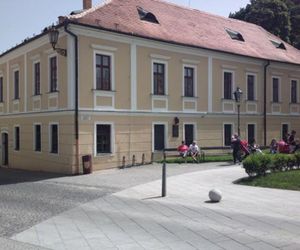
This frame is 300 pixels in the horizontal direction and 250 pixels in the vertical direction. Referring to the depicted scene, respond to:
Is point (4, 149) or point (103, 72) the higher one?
point (103, 72)

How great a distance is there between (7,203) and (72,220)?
3.54m

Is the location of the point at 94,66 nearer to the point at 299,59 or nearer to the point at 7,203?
the point at 7,203

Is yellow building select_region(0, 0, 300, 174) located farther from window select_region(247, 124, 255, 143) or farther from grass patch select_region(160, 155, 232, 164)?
grass patch select_region(160, 155, 232, 164)

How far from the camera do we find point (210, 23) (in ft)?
109

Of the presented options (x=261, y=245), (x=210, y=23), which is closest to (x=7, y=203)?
(x=261, y=245)

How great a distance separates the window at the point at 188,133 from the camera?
2751cm

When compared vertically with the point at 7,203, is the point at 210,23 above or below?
above

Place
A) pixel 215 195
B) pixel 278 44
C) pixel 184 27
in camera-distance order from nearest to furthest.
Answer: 1. pixel 215 195
2. pixel 184 27
3. pixel 278 44

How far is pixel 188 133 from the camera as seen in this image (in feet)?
90.8

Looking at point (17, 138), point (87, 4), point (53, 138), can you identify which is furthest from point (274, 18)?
point (53, 138)

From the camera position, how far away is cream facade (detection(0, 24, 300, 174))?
22844mm

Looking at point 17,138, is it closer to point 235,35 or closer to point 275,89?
point 235,35

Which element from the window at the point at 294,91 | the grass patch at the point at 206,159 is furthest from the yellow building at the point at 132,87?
the grass patch at the point at 206,159

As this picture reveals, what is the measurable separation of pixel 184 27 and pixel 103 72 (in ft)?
26.9
